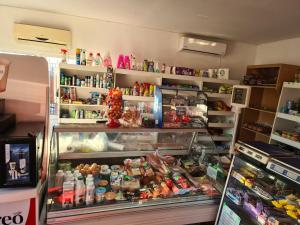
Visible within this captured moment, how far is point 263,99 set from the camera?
429 centimetres

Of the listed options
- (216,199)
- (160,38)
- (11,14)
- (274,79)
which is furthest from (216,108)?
(11,14)

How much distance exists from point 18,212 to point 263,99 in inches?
178

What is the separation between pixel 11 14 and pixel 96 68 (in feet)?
5.22

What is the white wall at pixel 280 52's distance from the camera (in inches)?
147

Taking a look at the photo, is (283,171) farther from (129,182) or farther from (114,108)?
(114,108)

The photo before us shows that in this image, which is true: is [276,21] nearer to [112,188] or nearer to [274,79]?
[274,79]

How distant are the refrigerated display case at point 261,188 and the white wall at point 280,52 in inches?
123

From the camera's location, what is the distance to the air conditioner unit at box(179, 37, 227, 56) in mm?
3979

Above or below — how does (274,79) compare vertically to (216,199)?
above

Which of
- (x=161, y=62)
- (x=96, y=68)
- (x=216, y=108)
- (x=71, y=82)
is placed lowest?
(x=216, y=108)

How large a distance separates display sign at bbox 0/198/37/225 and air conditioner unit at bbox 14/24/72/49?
10.0 feet

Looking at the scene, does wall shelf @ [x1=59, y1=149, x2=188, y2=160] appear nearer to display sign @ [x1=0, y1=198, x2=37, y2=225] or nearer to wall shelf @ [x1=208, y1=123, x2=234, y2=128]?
display sign @ [x1=0, y1=198, x2=37, y2=225]

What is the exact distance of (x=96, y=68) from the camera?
3.46 meters

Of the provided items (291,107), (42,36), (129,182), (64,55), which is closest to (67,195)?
(129,182)
